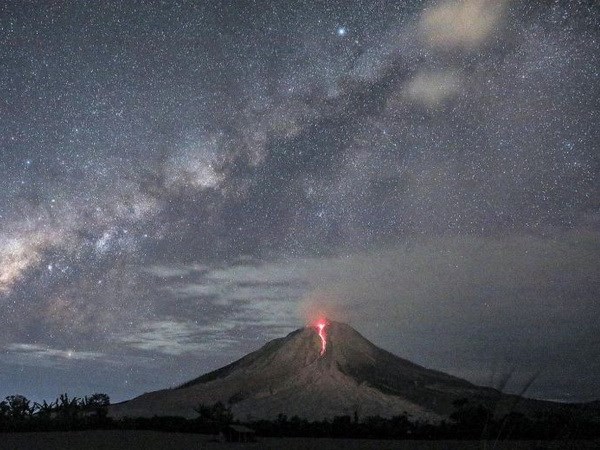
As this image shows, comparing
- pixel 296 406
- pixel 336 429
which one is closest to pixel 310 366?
pixel 296 406

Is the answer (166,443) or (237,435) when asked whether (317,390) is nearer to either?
(237,435)

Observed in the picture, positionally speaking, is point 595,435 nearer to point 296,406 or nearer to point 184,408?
point 296,406

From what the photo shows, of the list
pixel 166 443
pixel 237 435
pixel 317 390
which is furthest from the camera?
pixel 317 390

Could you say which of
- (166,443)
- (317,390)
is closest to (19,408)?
(166,443)

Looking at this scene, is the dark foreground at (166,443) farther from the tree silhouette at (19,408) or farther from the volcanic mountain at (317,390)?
the volcanic mountain at (317,390)

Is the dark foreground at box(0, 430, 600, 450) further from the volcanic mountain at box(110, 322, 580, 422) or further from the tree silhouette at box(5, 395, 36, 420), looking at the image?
the volcanic mountain at box(110, 322, 580, 422)

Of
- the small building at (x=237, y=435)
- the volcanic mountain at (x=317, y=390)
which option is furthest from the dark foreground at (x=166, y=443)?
the volcanic mountain at (x=317, y=390)

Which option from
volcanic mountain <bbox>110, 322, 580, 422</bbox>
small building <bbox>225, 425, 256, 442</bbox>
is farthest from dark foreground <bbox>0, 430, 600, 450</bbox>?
volcanic mountain <bbox>110, 322, 580, 422</bbox>
